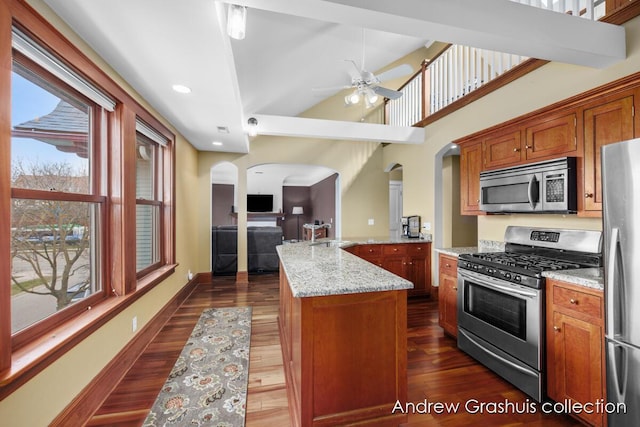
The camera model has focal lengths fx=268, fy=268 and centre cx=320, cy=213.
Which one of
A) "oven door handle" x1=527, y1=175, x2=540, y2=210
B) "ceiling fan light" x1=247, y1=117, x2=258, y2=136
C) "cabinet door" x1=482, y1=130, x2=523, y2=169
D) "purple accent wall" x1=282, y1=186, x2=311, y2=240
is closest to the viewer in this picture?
"oven door handle" x1=527, y1=175, x2=540, y2=210

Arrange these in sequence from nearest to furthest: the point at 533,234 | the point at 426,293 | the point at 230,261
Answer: the point at 533,234
the point at 426,293
the point at 230,261

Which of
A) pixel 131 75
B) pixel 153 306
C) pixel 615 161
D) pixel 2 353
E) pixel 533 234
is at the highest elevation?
pixel 131 75

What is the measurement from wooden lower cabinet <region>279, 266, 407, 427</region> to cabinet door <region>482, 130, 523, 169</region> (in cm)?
193

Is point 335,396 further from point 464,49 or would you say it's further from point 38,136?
point 464,49

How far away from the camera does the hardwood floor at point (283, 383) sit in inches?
68.7

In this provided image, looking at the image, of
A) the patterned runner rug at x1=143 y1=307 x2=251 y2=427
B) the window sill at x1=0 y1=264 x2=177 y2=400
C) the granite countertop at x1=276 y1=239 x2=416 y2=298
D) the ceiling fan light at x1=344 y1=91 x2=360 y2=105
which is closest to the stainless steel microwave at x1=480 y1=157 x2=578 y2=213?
the granite countertop at x1=276 y1=239 x2=416 y2=298

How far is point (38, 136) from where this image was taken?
5.11 feet

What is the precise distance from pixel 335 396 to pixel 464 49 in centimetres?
407

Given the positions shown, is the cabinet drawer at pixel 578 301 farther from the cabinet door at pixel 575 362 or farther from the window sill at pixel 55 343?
the window sill at pixel 55 343

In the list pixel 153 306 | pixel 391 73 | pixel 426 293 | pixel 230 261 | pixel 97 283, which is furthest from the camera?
pixel 230 261

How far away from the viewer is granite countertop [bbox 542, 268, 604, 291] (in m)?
1.57

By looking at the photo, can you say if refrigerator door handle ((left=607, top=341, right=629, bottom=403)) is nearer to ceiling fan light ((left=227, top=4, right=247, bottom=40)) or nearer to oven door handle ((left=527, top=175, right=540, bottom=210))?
oven door handle ((left=527, top=175, right=540, bottom=210))

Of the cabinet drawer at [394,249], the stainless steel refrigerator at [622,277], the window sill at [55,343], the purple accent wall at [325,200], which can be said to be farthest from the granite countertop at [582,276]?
the purple accent wall at [325,200]

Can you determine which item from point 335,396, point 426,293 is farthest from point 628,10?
point 426,293
